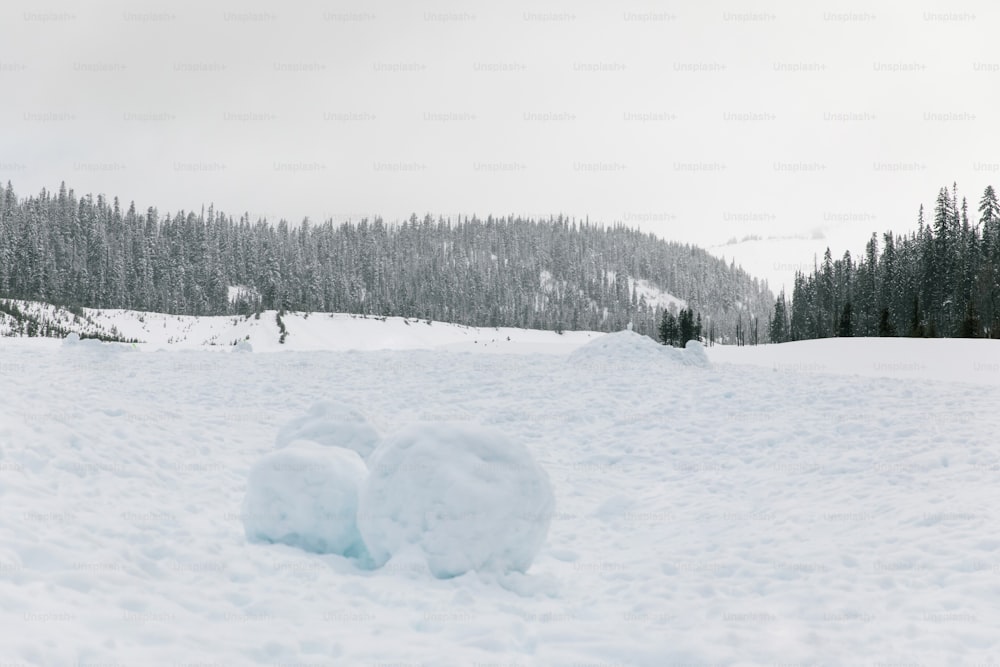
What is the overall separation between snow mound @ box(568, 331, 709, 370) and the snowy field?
596 cm

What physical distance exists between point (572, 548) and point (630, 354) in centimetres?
1422

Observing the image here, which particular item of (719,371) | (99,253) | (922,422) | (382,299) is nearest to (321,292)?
(382,299)

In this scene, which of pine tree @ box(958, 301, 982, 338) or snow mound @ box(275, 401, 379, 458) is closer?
snow mound @ box(275, 401, 379, 458)

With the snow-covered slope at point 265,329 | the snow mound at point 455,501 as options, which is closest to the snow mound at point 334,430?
the snow mound at point 455,501

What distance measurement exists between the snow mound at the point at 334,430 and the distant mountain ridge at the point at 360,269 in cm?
8110

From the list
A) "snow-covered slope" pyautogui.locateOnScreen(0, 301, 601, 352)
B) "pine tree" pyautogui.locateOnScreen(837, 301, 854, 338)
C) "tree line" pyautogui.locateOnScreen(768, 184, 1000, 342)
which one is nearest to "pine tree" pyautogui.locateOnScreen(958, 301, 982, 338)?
"tree line" pyautogui.locateOnScreen(768, 184, 1000, 342)

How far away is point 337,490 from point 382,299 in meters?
113

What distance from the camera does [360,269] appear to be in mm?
128625

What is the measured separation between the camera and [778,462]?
10.8m

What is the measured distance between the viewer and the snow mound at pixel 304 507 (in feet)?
22.4

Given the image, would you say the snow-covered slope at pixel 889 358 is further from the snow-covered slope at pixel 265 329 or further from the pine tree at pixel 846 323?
the pine tree at pixel 846 323

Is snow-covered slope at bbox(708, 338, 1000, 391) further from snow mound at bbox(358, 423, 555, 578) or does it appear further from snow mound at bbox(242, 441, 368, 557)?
snow mound at bbox(242, 441, 368, 557)

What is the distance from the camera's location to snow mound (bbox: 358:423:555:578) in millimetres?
6160

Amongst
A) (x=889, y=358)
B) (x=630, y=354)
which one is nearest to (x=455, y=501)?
(x=630, y=354)
